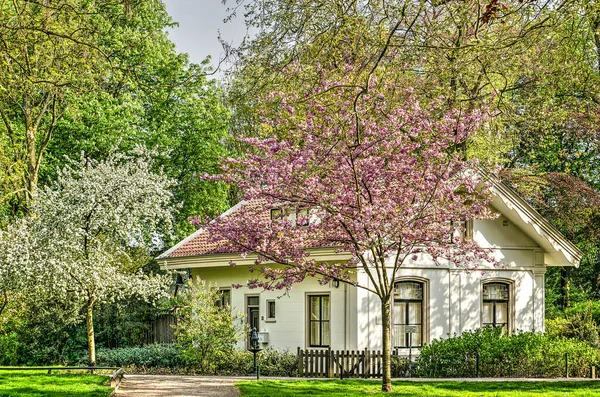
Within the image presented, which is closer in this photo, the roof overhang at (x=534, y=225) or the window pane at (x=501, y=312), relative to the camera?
the roof overhang at (x=534, y=225)

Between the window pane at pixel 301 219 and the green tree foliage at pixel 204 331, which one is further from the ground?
the window pane at pixel 301 219

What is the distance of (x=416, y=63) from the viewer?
36.3 feet

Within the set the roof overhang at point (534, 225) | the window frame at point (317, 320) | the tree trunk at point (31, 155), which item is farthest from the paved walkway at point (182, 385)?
the tree trunk at point (31, 155)

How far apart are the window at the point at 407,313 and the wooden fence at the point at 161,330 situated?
7581mm

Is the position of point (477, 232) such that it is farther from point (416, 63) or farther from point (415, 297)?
point (416, 63)

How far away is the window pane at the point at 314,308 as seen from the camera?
2420 centimetres

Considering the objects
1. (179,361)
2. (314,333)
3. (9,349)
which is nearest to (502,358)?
(314,333)

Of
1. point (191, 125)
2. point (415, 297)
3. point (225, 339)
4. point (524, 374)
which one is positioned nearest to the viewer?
point (524, 374)

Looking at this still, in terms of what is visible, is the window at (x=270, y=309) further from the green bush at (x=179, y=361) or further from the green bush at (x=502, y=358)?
the green bush at (x=502, y=358)

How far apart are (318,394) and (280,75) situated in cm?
715

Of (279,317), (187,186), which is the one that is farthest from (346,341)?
(187,186)

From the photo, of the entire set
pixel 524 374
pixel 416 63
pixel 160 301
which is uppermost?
pixel 416 63

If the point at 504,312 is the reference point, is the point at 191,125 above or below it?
above

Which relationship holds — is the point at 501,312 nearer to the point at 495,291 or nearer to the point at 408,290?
the point at 495,291
